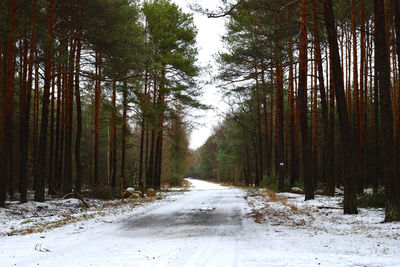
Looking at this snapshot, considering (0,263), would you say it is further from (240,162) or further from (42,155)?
(240,162)

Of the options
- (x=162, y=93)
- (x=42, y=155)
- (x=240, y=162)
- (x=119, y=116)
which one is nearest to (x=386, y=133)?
(x=42, y=155)

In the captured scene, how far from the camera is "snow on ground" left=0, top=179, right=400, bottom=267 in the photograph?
15.6ft

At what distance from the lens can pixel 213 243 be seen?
234 inches

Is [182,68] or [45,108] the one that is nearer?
[45,108]

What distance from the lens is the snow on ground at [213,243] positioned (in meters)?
4.75

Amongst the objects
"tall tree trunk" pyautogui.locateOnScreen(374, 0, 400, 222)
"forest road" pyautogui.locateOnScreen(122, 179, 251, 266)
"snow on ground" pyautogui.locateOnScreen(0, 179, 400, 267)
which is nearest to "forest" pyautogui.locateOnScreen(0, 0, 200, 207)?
"forest road" pyautogui.locateOnScreen(122, 179, 251, 266)

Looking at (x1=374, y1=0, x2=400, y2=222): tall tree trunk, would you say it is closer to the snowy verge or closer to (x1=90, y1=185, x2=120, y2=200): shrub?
the snowy verge

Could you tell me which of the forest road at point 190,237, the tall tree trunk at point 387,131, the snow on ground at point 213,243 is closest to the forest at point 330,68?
the tall tree trunk at point 387,131

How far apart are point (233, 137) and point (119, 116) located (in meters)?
23.2

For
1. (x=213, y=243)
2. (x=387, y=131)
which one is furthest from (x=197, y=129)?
(x=213, y=243)

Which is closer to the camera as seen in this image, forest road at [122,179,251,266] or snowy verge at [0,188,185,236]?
forest road at [122,179,251,266]

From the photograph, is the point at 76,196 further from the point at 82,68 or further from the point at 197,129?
the point at 197,129

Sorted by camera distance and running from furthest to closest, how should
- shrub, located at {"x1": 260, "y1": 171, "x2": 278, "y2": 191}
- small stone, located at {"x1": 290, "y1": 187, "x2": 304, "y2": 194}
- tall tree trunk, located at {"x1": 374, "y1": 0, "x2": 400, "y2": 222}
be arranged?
shrub, located at {"x1": 260, "y1": 171, "x2": 278, "y2": 191}, small stone, located at {"x1": 290, "y1": 187, "x2": 304, "y2": 194}, tall tree trunk, located at {"x1": 374, "y1": 0, "x2": 400, "y2": 222}

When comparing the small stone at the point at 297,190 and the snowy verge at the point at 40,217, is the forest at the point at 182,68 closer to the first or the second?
the small stone at the point at 297,190
